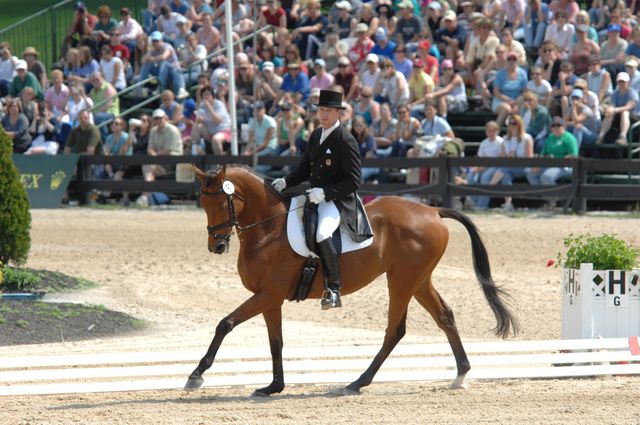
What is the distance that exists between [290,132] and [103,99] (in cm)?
489

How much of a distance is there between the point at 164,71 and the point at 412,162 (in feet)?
20.2

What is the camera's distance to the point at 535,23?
875 inches

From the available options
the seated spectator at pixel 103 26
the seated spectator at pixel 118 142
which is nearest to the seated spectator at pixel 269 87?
the seated spectator at pixel 118 142

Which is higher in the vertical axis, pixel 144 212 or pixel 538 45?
pixel 538 45

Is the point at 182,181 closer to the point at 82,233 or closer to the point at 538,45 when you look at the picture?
the point at 82,233

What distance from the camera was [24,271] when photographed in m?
13.8

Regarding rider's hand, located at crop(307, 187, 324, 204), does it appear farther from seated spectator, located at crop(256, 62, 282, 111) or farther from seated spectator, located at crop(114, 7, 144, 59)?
seated spectator, located at crop(114, 7, 144, 59)

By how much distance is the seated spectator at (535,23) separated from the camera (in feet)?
72.3

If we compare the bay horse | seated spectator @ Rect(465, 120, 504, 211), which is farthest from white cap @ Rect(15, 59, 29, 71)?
the bay horse

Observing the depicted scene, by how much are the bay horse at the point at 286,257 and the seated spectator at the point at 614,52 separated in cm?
1175

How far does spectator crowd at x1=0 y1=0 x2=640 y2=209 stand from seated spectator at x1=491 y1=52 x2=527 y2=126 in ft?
0.09

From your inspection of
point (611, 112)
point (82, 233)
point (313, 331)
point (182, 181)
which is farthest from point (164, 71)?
point (313, 331)

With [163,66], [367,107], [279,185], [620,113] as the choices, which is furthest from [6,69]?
[279,185]

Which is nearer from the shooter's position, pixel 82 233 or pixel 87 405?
pixel 87 405
